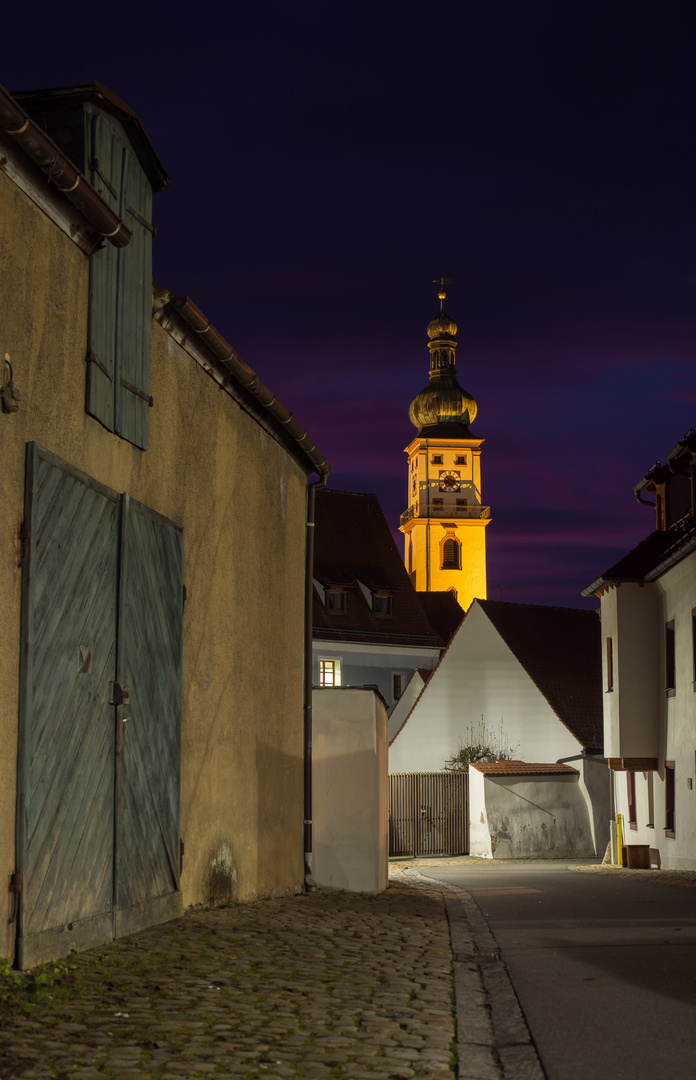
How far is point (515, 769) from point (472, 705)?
26.6 ft

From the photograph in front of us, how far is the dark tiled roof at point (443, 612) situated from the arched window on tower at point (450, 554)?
29667mm

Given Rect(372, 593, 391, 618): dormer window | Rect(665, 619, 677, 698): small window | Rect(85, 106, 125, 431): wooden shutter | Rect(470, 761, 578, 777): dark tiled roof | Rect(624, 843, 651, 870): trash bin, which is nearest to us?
Rect(85, 106, 125, 431): wooden shutter

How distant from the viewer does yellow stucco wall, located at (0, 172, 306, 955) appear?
7344 mm

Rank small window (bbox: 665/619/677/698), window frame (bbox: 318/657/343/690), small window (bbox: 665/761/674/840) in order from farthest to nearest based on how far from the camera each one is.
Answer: window frame (bbox: 318/657/343/690) → small window (bbox: 665/761/674/840) → small window (bbox: 665/619/677/698)

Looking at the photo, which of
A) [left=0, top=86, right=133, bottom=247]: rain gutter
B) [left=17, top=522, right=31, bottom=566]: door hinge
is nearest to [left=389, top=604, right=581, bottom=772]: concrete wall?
[left=0, top=86, right=133, bottom=247]: rain gutter

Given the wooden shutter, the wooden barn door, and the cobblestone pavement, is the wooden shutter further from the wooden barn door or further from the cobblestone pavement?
the cobblestone pavement

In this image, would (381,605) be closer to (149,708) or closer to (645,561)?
(645,561)

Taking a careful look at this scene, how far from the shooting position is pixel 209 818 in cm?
1105

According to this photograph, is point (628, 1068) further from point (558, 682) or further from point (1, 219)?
point (558, 682)

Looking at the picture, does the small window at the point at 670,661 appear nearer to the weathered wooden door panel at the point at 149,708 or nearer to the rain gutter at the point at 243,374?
the rain gutter at the point at 243,374

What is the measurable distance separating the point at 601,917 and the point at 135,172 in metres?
7.86

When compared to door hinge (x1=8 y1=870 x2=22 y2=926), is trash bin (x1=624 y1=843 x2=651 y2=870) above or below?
below

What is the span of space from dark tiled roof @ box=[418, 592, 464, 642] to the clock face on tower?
1379 inches

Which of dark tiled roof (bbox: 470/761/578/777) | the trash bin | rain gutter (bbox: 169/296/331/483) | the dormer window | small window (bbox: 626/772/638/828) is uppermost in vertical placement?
the dormer window
